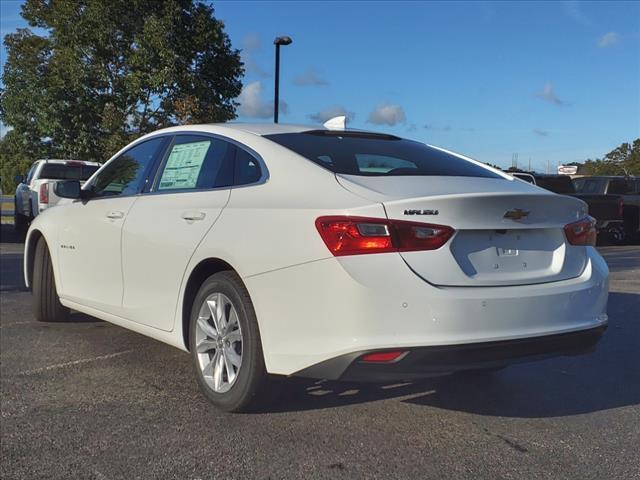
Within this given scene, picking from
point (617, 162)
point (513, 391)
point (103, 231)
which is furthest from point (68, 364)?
point (617, 162)

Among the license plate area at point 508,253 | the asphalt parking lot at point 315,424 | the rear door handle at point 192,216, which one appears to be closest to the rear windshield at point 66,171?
the asphalt parking lot at point 315,424

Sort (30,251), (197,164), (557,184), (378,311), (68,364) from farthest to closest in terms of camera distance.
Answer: (557,184) → (30,251) → (68,364) → (197,164) → (378,311)

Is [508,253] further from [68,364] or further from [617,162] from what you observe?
[617,162]

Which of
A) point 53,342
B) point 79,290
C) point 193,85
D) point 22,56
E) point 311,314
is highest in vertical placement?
point 22,56

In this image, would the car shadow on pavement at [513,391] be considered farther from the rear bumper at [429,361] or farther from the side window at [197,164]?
the side window at [197,164]

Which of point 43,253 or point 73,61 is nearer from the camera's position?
point 43,253

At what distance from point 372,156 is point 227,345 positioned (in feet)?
4.59

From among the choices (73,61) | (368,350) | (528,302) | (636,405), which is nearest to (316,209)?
(368,350)

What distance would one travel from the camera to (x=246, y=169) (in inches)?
147

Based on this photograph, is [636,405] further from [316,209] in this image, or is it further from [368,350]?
[316,209]

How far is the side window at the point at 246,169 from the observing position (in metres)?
3.65

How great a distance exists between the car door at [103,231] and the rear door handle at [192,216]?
2.52 ft

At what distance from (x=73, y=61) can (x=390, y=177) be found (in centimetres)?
1873

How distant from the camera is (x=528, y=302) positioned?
3.13m
